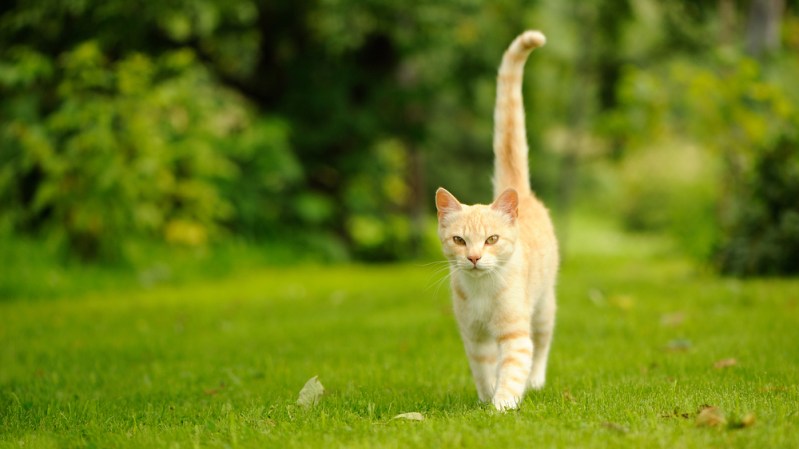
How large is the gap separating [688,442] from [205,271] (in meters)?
9.51

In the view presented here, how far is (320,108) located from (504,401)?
11.4 meters

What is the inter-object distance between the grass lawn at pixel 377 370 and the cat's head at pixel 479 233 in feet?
2.42

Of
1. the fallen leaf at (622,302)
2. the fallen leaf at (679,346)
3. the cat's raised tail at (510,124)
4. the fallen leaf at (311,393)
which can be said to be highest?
the cat's raised tail at (510,124)

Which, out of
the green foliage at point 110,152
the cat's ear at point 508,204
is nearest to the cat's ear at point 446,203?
the cat's ear at point 508,204

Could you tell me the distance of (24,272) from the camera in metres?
10.0

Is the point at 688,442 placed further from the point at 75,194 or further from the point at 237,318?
the point at 75,194

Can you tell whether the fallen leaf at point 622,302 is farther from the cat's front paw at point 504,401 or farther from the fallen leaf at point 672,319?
the cat's front paw at point 504,401

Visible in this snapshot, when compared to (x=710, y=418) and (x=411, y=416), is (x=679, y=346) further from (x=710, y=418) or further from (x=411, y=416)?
(x=411, y=416)

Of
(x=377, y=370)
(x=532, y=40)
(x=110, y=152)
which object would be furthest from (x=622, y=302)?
(x=110, y=152)

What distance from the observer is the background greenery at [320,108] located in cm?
1070

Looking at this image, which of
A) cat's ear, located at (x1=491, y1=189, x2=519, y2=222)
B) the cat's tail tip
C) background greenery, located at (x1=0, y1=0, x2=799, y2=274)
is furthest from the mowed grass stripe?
the cat's tail tip

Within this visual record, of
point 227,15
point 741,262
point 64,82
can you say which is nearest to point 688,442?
point 741,262

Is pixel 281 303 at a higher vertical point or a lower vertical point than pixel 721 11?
lower

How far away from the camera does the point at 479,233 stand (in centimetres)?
416
